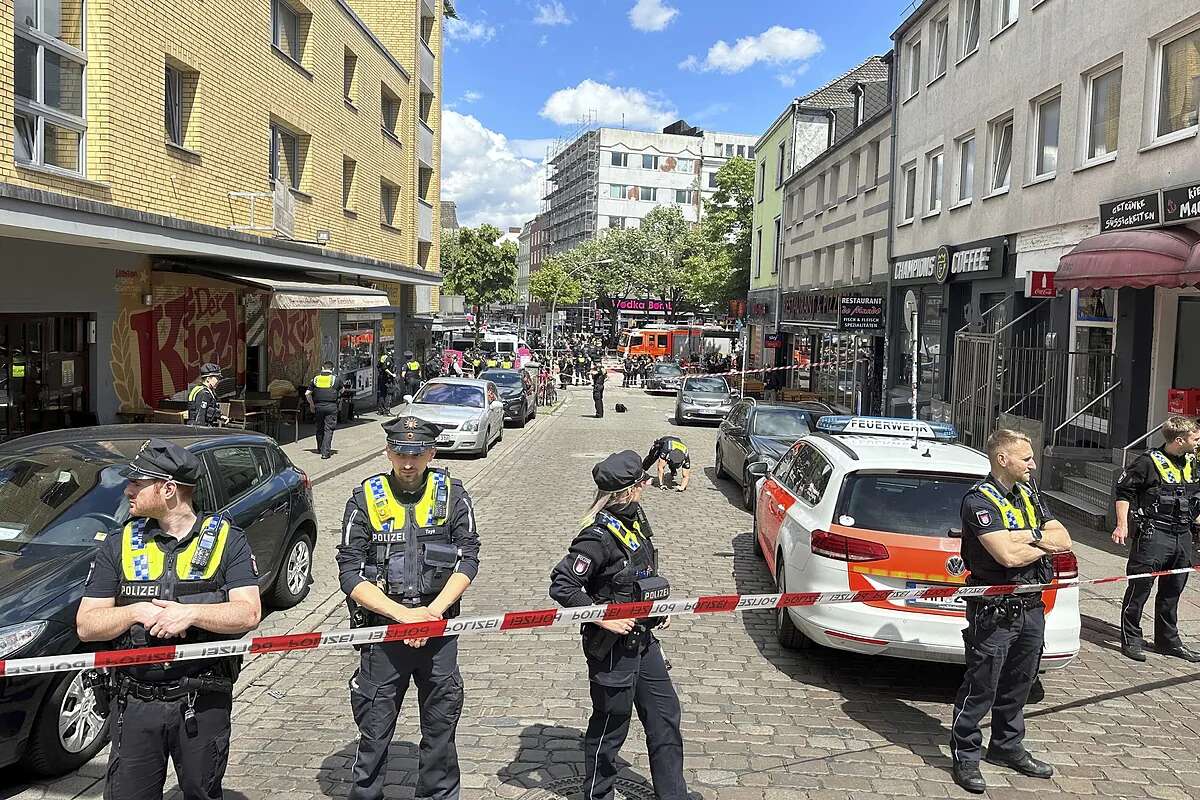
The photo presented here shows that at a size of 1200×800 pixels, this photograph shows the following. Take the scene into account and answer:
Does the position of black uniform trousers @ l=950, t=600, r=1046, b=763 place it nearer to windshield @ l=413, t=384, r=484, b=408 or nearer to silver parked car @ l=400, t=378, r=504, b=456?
silver parked car @ l=400, t=378, r=504, b=456

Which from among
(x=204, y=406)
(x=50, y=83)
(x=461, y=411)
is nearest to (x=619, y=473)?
(x=204, y=406)

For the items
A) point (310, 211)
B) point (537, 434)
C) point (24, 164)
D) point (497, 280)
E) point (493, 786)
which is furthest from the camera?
point (497, 280)

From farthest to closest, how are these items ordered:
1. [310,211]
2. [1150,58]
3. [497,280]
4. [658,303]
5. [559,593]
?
1. [658,303]
2. [497,280]
3. [310,211]
4. [1150,58]
5. [559,593]

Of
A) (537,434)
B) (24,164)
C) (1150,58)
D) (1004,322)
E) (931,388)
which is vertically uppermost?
(1150,58)

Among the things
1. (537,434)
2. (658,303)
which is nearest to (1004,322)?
(537,434)

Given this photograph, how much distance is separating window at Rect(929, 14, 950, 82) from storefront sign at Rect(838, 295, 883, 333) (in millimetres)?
5326

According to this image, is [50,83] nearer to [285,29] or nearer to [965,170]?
[285,29]

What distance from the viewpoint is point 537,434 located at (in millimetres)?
23516

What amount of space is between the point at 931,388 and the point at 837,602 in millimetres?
17127

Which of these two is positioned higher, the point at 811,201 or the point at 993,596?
the point at 811,201

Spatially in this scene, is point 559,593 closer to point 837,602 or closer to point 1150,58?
point 837,602

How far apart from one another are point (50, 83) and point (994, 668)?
1232 centimetres

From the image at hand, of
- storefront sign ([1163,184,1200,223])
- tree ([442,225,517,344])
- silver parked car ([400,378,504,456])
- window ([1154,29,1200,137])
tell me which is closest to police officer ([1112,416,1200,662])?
storefront sign ([1163,184,1200,223])

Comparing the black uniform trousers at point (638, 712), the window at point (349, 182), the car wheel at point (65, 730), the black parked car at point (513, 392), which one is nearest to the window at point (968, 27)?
the black parked car at point (513, 392)
